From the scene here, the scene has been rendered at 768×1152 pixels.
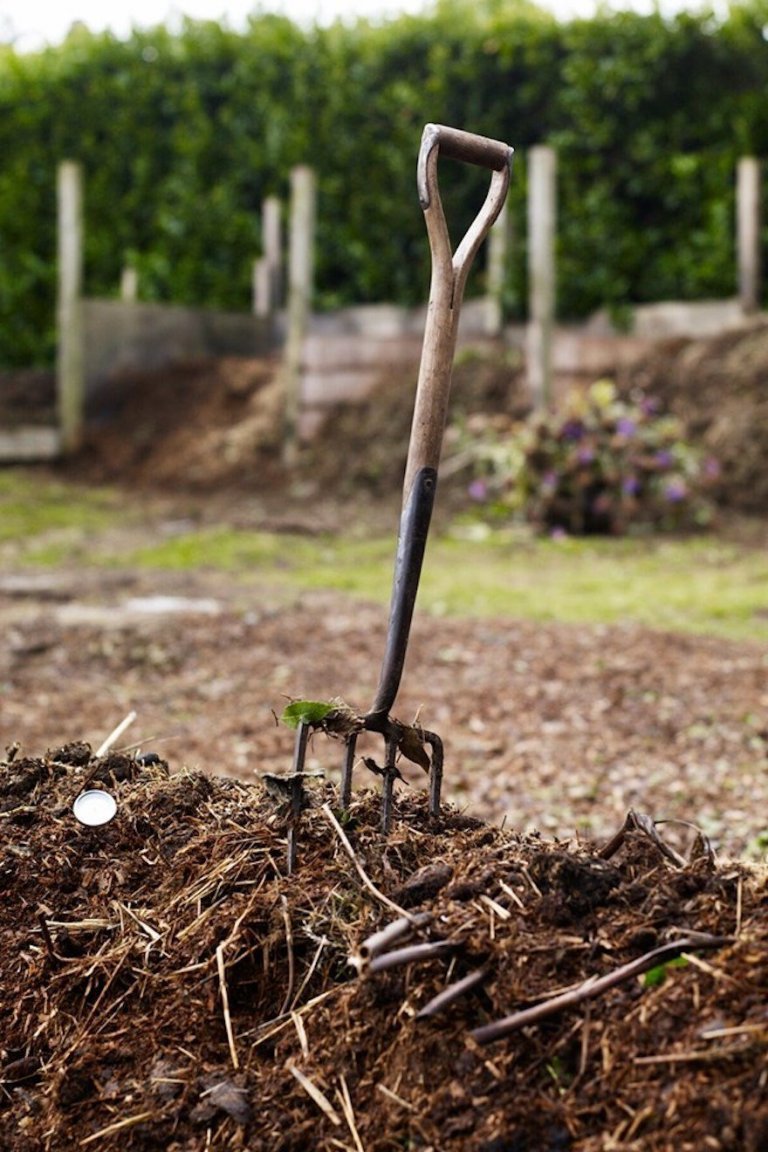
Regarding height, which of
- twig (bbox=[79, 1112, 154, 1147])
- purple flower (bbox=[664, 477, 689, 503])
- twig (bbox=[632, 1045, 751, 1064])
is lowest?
twig (bbox=[79, 1112, 154, 1147])

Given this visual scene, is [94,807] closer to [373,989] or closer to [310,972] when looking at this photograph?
[310,972]

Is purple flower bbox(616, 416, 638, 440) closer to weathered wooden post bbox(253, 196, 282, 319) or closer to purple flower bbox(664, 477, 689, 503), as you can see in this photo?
purple flower bbox(664, 477, 689, 503)

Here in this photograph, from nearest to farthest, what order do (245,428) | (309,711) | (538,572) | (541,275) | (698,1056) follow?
(698,1056) < (309,711) < (538,572) < (541,275) < (245,428)

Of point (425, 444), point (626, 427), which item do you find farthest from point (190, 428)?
point (425, 444)

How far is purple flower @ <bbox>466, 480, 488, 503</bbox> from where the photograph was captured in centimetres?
862

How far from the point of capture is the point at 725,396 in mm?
9156

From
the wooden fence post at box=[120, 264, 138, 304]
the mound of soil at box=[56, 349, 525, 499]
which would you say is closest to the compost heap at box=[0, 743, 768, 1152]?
the mound of soil at box=[56, 349, 525, 499]

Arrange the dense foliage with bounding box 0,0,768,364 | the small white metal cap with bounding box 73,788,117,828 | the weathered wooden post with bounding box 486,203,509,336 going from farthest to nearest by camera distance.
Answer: the dense foliage with bounding box 0,0,768,364 < the weathered wooden post with bounding box 486,203,509,336 < the small white metal cap with bounding box 73,788,117,828

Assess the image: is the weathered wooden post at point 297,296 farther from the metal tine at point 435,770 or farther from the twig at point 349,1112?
the twig at point 349,1112

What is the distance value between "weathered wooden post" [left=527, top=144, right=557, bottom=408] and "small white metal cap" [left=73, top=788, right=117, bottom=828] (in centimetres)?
743

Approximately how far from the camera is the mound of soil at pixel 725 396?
A: 887cm

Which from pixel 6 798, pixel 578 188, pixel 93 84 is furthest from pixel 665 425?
pixel 93 84

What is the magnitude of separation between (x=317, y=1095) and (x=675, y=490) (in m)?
7.12

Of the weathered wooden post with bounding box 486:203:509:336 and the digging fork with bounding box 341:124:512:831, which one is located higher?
the weathered wooden post with bounding box 486:203:509:336
